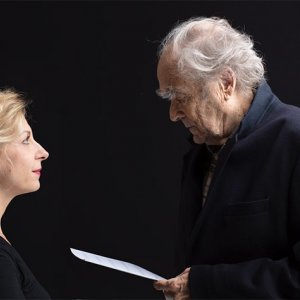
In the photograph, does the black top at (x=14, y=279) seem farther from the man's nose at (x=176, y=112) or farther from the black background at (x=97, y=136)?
the black background at (x=97, y=136)

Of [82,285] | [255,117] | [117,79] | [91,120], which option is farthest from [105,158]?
[255,117]

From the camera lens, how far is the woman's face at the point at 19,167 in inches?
73.7

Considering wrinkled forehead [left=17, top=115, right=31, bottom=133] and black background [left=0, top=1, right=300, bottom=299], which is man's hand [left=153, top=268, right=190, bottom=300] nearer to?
wrinkled forehead [left=17, top=115, right=31, bottom=133]

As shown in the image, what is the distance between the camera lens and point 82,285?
315 cm

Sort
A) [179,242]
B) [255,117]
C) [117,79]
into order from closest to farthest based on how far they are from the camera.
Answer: [255,117], [179,242], [117,79]

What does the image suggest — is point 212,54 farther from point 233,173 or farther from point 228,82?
point 233,173

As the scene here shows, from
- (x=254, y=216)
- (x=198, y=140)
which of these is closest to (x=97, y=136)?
(x=198, y=140)

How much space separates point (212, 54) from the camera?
1.69 metres

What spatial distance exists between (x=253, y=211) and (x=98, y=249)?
1.66m

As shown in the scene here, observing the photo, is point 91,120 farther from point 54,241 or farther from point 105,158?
point 54,241

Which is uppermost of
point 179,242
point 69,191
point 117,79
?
point 117,79

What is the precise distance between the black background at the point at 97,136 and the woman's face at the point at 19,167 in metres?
1.15

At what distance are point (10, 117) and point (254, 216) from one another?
0.78 m

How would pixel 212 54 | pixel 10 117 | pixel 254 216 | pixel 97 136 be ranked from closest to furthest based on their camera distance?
pixel 254 216
pixel 212 54
pixel 10 117
pixel 97 136
